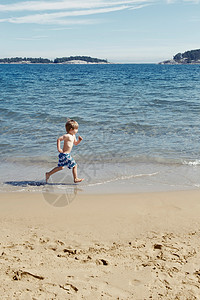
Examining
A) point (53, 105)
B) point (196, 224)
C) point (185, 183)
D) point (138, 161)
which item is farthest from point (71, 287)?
point (53, 105)

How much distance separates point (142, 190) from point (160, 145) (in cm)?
322

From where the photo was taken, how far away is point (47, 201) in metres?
4.97

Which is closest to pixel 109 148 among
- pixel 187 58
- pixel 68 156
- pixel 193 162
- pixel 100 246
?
pixel 193 162

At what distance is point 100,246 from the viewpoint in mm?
3559

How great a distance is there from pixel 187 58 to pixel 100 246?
517ft

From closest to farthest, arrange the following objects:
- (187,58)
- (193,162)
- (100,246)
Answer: (100,246) → (193,162) → (187,58)

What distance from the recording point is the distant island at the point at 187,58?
14396cm

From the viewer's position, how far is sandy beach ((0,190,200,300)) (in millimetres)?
2785

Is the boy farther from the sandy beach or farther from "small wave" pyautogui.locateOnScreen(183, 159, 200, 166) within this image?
"small wave" pyautogui.locateOnScreen(183, 159, 200, 166)

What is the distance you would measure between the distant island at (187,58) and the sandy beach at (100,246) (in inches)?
5862

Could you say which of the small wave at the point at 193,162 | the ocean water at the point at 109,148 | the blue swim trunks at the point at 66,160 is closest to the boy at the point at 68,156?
the blue swim trunks at the point at 66,160

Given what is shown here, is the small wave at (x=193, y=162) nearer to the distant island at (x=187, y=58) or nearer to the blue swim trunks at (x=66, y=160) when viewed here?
the blue swim trunks at (x=66, y=160)

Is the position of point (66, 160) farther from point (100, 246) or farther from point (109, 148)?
point (100, 246)

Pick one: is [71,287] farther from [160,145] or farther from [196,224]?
[160,145]
